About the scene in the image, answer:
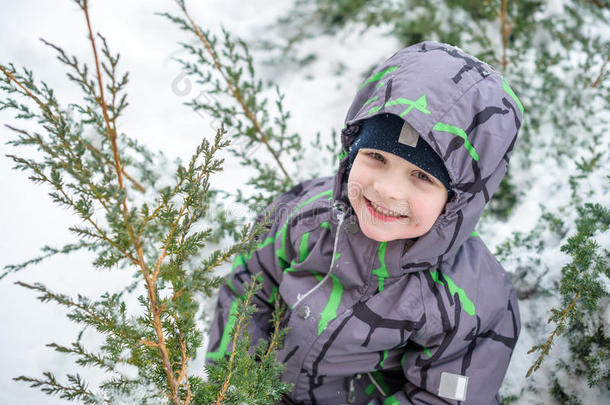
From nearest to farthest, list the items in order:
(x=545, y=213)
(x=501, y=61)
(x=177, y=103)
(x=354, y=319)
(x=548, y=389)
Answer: (x=354, y=319), (x=548, y=389), (x=545, y=213), (x=501, y=61), (x=177, y=103)

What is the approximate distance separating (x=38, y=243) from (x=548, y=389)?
293 cm

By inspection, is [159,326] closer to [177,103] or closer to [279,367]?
[279,367]

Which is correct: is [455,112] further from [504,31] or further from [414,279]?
[504,31]

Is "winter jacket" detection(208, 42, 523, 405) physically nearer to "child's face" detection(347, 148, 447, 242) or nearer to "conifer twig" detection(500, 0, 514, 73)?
"child's face" detection(347, 148, 447, 242)

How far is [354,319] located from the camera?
1.65 metres

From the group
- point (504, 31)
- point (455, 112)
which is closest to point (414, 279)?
point (455, 112)

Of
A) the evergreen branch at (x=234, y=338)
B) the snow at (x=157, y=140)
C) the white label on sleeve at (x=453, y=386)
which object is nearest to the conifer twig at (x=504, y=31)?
the snow at (x=157, y=140)

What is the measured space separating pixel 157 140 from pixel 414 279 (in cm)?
244

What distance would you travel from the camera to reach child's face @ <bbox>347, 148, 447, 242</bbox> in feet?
4.51

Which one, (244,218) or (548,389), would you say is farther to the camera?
(244,218)

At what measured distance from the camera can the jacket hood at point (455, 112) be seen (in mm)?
1288

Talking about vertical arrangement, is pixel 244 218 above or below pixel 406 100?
below

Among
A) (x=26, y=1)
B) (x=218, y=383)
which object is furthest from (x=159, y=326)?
(x=26, y=1)

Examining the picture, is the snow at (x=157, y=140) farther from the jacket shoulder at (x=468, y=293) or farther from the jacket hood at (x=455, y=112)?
the jacket hood at (x=455, y=112)
